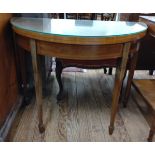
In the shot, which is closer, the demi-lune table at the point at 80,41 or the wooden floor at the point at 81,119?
the demi-lune table at the point at 80,41

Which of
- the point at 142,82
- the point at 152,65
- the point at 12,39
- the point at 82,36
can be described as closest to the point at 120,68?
the point at 82,36

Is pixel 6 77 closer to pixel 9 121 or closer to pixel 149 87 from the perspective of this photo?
pixel 9 121

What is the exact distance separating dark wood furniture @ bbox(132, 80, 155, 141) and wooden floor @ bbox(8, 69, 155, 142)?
149mm

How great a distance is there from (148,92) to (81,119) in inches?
20.0

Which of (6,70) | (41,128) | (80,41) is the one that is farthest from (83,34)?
(41,128)

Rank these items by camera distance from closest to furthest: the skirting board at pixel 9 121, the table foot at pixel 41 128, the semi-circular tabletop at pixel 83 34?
the semi-circular tabletop at pixel 83 34, the skirting board at pixel 9 121, the table foot at pixel 41 128

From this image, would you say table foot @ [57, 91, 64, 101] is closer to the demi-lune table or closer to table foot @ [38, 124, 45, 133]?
table foot @ [38, 124, 45, 133]

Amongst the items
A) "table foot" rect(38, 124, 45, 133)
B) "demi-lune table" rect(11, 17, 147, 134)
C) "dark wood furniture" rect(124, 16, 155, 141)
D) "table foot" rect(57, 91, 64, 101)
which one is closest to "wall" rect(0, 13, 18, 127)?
"demi-lune table" rect(11, 17, 147, 134)

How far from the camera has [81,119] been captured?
53.5 inches

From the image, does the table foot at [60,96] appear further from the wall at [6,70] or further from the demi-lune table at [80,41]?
the demi-lune table at [80,41]

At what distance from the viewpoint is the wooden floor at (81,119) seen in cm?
120

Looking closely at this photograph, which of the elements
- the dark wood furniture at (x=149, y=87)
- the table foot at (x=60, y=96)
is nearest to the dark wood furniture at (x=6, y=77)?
the table foot at (x=60, y=96)

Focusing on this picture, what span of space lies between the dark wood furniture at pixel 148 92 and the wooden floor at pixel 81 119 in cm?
15

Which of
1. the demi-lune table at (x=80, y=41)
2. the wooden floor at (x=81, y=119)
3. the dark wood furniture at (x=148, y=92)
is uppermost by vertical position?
the demi-lune table at (x=80, y=41)
